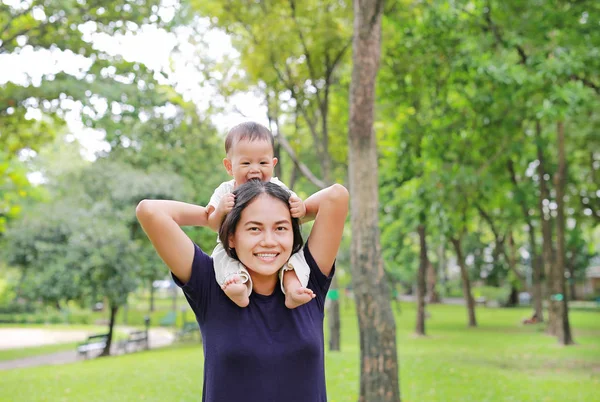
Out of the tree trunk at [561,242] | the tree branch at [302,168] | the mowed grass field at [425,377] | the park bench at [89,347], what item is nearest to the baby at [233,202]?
the mowed grass field at [425,377]

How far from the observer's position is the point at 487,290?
128 ft

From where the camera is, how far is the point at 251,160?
2230mm

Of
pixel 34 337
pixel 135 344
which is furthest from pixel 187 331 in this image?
pixel 34 337

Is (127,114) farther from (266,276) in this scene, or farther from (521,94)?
(266,276)

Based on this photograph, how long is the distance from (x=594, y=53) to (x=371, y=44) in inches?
213

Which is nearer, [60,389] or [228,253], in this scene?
[228,253]

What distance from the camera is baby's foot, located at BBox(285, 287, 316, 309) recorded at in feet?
6.06

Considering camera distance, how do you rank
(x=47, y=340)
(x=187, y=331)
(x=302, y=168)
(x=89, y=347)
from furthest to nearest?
(x=47, y=340), (x=187, y=331), (x=89, y=347), (x=302, y=168)

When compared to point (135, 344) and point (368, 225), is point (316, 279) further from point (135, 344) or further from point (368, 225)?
point (135, 344)

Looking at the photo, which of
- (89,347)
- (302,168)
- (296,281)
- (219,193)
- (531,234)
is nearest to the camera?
(296,281)

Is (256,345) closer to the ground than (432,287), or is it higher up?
higher up

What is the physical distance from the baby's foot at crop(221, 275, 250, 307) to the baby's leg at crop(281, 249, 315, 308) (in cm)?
13

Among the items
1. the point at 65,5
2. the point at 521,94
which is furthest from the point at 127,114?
the point at 521,94

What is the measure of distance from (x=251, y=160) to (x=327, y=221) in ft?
1.38
